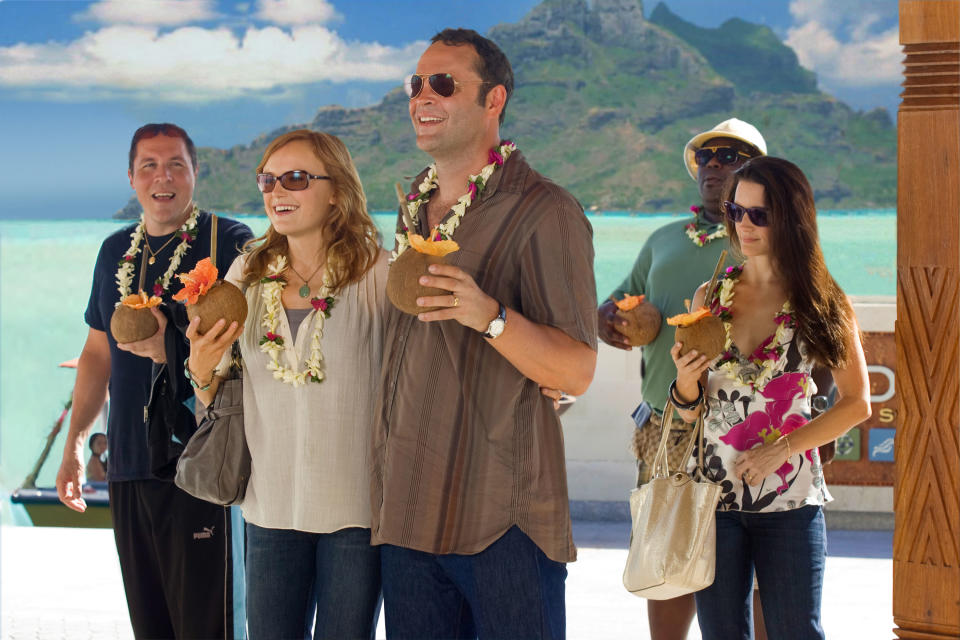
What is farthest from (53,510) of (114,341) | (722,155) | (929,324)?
(929,324)

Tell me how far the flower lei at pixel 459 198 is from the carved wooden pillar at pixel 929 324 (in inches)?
32.1

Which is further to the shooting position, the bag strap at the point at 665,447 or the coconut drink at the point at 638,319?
the coconut drink at the point at 638,319

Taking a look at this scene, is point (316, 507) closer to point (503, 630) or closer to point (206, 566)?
point (503, 630)

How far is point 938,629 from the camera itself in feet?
6.77

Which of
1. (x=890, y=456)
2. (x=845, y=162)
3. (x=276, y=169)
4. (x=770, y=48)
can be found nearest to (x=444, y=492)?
(x=276, y=169)

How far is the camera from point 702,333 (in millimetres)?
2500

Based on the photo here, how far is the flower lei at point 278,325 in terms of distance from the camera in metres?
2.27

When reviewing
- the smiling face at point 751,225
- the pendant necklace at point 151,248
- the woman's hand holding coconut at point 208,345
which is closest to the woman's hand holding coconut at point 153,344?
the woman's hand holding coconut at point 208,345

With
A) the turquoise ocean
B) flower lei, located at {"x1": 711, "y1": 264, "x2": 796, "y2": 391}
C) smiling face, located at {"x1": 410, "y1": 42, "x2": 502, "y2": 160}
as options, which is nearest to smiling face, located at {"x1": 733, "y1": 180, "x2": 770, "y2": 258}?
flower lei, located at {"x1": 711, "y1": 264, "x2": 796, "y2": 391}

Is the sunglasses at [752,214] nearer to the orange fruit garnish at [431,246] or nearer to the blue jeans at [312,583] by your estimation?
the orange fruit garnish at [431,246]

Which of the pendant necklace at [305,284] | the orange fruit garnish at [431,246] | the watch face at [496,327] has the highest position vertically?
the orange fruit garnish at [431,246]

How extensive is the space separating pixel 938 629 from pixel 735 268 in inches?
42.5

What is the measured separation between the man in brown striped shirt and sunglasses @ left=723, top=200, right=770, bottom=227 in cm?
64

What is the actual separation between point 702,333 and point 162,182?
1713 mm
